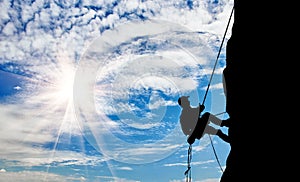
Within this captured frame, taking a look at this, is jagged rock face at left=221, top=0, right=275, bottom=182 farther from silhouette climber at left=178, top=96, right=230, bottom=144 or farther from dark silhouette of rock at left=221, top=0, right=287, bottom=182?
silhouette climber at left=178, top=96, right=230, bottom=144

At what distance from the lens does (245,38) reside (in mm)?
12477

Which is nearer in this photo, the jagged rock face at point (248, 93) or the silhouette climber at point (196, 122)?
the jagged rock face at point (248, 93)

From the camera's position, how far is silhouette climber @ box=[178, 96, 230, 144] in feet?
47.4

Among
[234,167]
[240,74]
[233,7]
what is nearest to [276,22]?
[240,74]

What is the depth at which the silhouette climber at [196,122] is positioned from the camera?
14.5 metres

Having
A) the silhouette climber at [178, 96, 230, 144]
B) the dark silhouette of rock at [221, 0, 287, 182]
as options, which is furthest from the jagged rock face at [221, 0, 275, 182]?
the silhouette climber at [178, 96, 230, 144]

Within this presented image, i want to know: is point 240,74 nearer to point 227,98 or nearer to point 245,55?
point 245,55

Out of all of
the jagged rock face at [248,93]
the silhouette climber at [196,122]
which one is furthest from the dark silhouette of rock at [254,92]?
the silhouette climber at [196,122]

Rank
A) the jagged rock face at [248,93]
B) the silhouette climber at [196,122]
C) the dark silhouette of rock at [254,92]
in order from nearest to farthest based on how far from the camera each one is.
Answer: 1. the dark silhouette of rock at [254,92]
2. the jagged rock face at [248,93]
3. the silhouette climber at [196,122]

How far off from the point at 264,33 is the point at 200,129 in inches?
240

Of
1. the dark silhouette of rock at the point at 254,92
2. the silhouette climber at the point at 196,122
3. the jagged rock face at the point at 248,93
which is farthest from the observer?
the silhouette climber at the point at 196,122

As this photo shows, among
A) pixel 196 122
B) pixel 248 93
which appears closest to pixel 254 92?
pixel 248 93

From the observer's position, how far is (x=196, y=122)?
49.6ft

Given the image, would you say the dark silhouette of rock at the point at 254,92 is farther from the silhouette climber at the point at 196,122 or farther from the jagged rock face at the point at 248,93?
the silhouette climber at the point at 196,122
